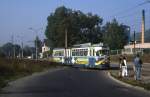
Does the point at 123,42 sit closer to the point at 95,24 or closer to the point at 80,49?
the point at 95,24

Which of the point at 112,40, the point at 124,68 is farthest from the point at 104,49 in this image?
the point at 112,40

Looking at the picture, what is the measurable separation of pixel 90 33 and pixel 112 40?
9.99 m

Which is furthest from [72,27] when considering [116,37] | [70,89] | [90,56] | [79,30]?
[70,89]

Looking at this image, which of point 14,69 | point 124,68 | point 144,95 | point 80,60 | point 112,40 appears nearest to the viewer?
point 144,95

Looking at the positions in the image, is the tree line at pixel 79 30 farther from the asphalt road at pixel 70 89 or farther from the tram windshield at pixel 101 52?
the asphalt road at pixel 70 89

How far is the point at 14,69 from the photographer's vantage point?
5144 cm

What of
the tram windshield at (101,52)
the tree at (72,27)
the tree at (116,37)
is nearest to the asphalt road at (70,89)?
the tram windshield at (101,52)

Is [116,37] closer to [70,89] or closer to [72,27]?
[72,27]

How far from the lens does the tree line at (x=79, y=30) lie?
138825 mm

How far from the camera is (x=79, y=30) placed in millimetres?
147000

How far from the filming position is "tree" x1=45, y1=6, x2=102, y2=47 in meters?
138

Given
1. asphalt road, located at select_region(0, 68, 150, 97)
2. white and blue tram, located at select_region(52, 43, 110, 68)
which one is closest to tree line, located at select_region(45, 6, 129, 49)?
white and blue tram, located at select_region(52, 43, 110, 68)

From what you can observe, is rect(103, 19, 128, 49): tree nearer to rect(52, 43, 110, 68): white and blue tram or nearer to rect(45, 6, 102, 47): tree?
rect(45, 6, 102, 47): tree

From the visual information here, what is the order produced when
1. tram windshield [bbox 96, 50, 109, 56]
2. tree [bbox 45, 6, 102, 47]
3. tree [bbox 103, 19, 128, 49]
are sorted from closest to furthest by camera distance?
tram windshield [bbox 96, 50, 109, 56] → tree [bbox 45, 6, 102, 47] → tree [bbox 103, 19, 128, 49]
